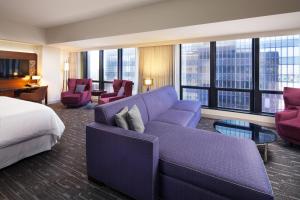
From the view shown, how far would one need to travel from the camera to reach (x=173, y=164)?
69.7 inches

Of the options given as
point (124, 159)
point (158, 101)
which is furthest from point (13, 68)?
point (124, 159)

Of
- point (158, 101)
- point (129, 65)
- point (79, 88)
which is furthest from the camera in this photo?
point (129, 65)

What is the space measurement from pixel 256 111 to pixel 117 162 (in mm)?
4285

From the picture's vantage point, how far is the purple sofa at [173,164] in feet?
5.05

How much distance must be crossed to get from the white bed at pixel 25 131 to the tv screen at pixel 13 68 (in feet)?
13.8

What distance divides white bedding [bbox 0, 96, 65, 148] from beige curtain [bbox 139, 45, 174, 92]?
3.59 metres

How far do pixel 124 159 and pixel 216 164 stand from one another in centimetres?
90

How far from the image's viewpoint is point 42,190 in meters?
2.10

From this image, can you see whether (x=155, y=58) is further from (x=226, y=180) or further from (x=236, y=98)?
(x=226, y=180)

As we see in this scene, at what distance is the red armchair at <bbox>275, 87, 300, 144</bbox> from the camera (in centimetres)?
316

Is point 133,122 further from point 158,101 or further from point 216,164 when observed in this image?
point 158,101

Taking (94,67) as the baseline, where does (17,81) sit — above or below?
below

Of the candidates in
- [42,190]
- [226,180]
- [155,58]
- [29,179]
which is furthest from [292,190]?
[155,58]

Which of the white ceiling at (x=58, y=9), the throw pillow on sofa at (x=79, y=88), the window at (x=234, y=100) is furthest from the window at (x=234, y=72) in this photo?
the throw pillow on sofa at (x=79, y=88)
